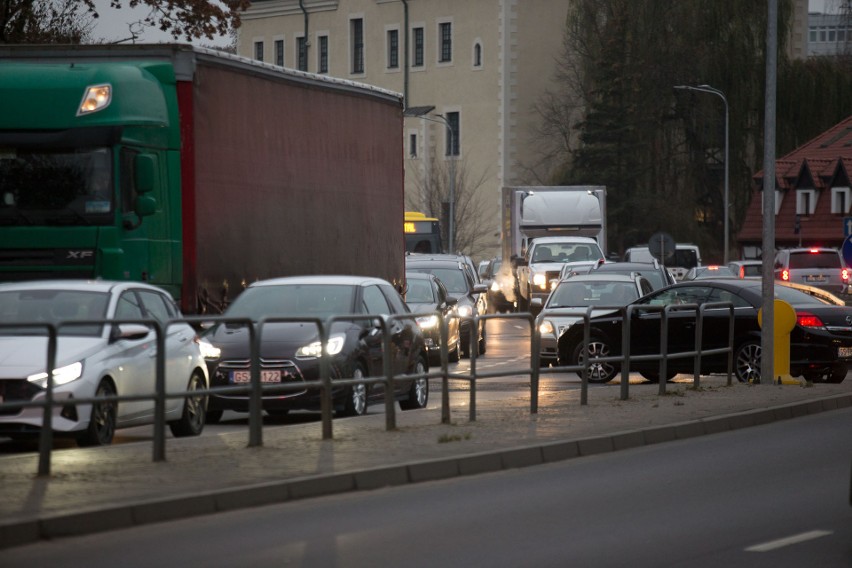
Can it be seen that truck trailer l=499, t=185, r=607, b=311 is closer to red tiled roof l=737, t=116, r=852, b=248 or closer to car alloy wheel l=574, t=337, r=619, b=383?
car alloy wheel l=574, t=337, r=619, b=383

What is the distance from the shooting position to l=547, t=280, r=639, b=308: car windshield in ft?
96.1

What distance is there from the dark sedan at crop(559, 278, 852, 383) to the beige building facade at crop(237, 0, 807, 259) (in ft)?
200

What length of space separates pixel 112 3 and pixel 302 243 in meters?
11.8

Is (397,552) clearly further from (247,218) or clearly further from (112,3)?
(112,3)

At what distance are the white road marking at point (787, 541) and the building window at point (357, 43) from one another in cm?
8578

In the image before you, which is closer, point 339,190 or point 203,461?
point 203,461

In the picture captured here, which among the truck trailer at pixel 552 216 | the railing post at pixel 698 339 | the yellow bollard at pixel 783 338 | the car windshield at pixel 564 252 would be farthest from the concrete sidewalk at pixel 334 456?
the truck trailer at pixel 552 216

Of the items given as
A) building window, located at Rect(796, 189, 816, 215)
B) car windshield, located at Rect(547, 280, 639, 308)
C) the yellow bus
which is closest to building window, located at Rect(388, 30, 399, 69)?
building window, located at Rect(796, 189, 816, 215)

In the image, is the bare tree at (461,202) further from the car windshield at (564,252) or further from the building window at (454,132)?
the car windshield at (564,252)

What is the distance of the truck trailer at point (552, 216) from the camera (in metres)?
48.1

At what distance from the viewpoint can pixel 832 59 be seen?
7394cm

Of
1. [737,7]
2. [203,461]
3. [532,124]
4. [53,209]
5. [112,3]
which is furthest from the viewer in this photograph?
[532,124]

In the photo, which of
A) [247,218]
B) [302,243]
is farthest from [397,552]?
[302,243]

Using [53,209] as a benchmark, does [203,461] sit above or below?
below
